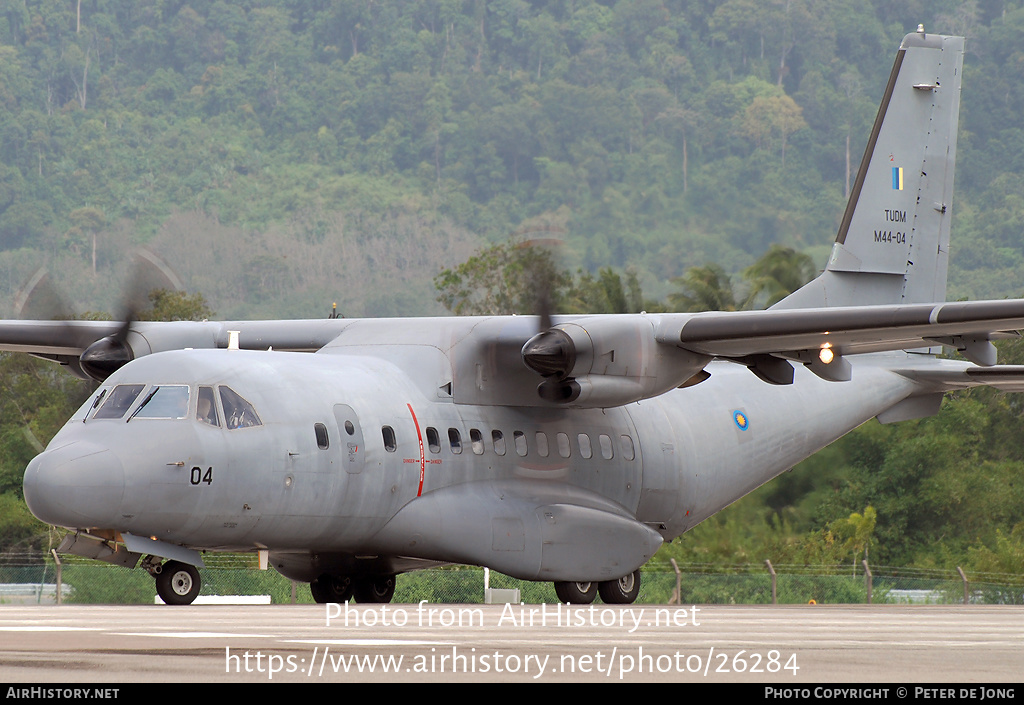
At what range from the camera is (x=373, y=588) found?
17.2 meters

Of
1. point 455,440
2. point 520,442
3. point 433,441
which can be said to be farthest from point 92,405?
point 520,442

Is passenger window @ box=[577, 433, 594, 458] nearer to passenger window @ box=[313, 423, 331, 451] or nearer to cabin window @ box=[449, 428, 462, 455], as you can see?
cabin window @ box=[449, 428, 462, 455]

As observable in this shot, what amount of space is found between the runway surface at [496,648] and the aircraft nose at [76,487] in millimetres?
909

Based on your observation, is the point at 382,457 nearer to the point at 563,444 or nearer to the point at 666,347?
the point at 563,444

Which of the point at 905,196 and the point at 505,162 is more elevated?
the point at 905,196

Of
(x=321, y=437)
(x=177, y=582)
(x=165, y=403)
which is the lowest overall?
(x=177, y=582)

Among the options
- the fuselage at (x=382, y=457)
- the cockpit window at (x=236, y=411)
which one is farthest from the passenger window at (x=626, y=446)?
the cockpit window at (x=236, y=411)

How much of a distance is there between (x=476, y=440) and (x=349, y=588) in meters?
2.55

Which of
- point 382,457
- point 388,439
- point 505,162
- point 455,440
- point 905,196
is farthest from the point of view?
point 505,162

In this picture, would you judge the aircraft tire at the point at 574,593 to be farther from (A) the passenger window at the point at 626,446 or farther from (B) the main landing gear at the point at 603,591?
(A) the passenger window at the point at 626,446

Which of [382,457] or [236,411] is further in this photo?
[382,457]

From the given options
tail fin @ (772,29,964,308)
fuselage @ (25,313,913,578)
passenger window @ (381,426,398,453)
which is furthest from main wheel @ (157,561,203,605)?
tail fin @ (772,29,964,308)

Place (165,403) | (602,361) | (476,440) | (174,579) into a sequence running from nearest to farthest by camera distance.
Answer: (165,403) < (174,579) < (602,361) < (476,440)

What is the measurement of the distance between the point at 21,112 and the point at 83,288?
217 feet
